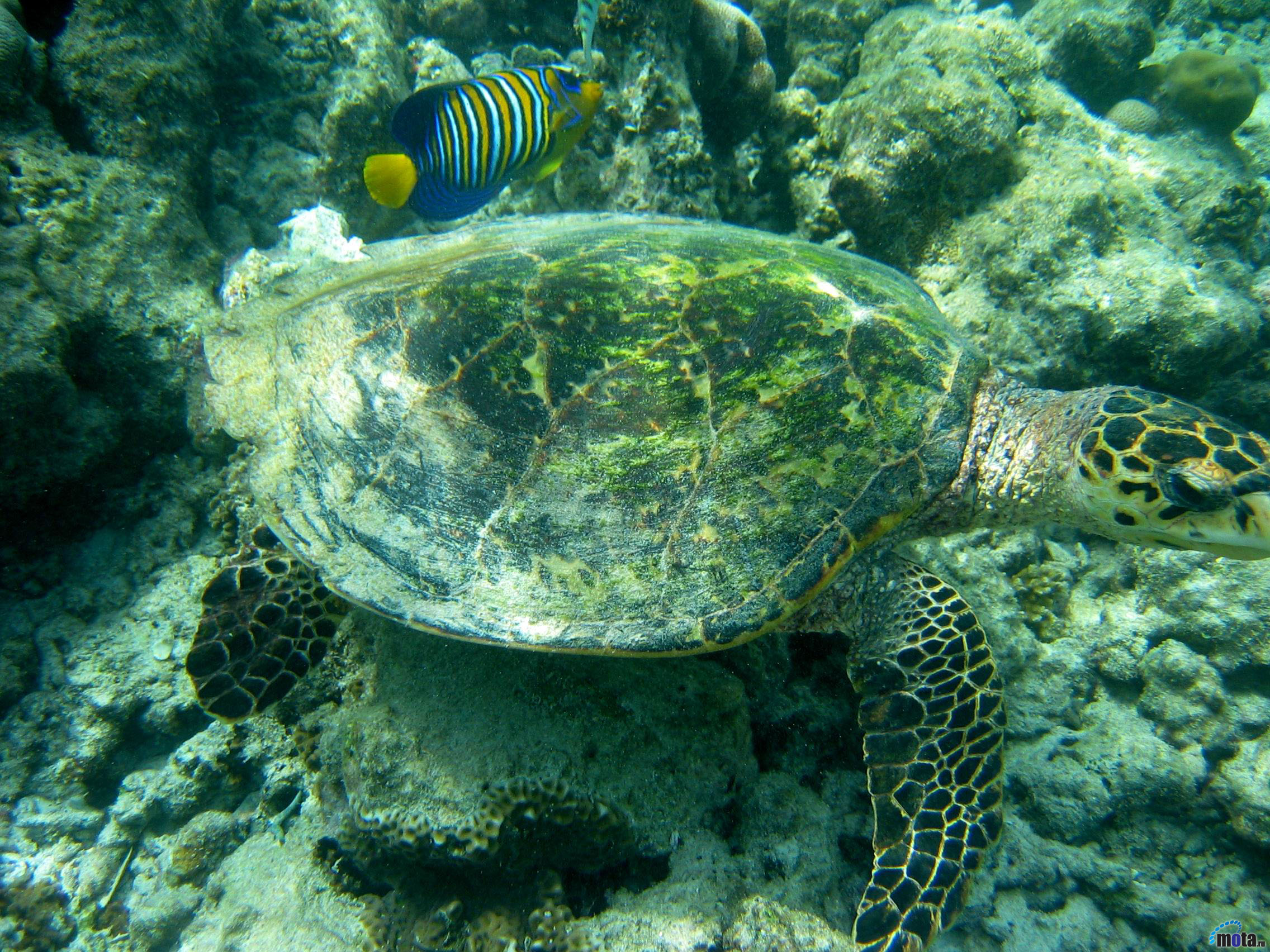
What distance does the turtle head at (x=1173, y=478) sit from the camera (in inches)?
74.8

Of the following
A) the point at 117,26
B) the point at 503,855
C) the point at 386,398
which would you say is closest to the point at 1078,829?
the point at 503,855

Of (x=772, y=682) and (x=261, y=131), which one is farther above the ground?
(x=261, y=131)

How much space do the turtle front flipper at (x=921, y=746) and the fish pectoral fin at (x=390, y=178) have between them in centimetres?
294

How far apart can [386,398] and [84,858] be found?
2.84 metres

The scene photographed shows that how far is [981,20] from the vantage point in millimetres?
4211

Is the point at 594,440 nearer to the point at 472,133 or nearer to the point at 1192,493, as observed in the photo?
the point at 472,133

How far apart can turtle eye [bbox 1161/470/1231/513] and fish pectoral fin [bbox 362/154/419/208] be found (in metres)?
3.63

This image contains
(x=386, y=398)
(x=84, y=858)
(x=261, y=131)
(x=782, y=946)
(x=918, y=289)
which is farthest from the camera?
(x=261, y=131)

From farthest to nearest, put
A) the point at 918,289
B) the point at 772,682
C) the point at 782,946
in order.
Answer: the point at 918,289 < the point at 772,682 < the point at 782,946

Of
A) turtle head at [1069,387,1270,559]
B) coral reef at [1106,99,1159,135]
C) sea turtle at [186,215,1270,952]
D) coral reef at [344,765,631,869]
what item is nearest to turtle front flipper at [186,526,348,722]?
sea turtle at [186,215,1270,952]

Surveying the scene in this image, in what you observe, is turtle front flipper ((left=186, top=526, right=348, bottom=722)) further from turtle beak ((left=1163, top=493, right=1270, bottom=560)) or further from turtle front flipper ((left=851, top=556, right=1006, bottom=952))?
turtle beak ((left=1163, top=493, right=1270, bottom=560))

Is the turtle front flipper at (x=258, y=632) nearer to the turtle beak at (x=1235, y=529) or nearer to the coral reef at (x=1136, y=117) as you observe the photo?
the turtle beak at (x=1235, y=529)

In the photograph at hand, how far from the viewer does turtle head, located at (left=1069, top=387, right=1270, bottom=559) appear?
1899 mm

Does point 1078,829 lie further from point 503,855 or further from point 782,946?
point 503,855
